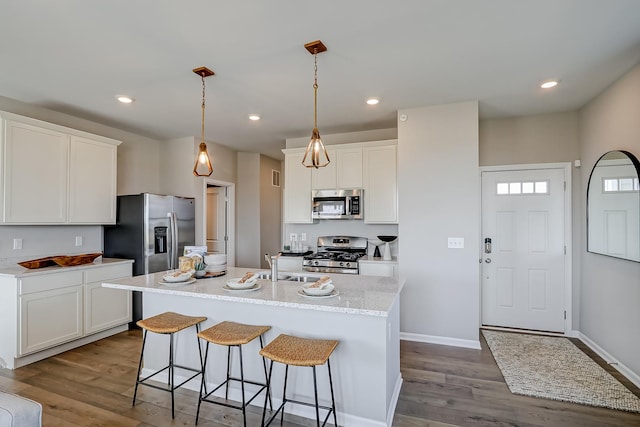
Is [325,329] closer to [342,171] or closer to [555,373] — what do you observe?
[555,373]

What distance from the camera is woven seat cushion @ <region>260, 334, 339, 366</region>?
5.95 feet

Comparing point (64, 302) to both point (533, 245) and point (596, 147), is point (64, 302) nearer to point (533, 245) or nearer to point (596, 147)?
point (533, 245)

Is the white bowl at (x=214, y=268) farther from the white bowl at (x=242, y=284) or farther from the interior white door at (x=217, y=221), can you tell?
the interior white door at (x=217, y=221)

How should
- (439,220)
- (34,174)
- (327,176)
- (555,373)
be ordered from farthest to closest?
1. (327,176)
2. (439,220)
3. (34,174)
4. (555,373)

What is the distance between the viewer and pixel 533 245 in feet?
13.1

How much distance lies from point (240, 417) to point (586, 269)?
3.88 meters

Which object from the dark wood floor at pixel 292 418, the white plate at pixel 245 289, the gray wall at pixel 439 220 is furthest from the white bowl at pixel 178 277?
the gray wall at pixel 439 220

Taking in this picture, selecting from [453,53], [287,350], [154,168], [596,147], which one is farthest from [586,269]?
[154,168]

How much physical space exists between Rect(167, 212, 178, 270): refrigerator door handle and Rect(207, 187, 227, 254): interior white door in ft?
4.94

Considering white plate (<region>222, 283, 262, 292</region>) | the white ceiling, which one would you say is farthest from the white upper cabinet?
white plate (<region>222, 283, 262, 292</region>)

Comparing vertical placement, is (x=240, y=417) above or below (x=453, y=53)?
below

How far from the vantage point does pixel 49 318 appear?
10.6 feet

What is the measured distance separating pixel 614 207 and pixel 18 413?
4.36 meters

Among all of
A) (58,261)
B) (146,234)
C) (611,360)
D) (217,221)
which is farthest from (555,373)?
(217,221)
